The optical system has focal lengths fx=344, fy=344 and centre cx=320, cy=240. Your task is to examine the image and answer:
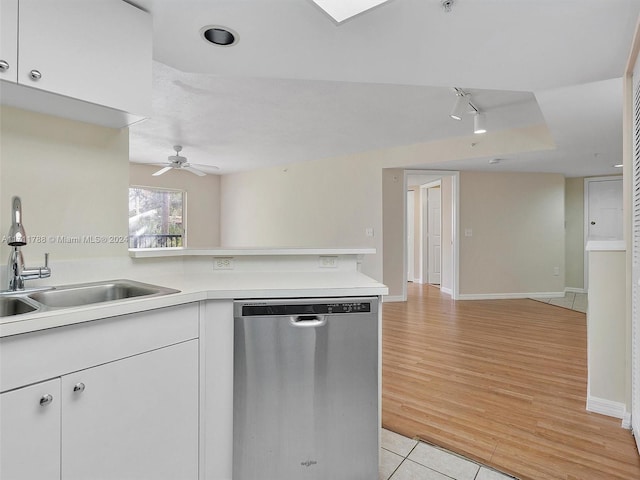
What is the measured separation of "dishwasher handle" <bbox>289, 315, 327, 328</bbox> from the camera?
4.59ft

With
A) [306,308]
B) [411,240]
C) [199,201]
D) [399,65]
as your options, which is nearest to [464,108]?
[399,65]

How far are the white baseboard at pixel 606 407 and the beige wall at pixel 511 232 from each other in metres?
3.67

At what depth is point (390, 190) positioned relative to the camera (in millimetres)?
5621

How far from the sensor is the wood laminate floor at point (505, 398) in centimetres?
171

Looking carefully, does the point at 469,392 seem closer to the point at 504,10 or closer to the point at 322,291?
the point at 322,291

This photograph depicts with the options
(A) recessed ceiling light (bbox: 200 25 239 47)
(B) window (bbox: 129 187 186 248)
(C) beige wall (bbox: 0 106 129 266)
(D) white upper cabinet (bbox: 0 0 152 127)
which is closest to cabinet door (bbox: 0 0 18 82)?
(D) white upper cabinet (bbox: 0 0 152 127)

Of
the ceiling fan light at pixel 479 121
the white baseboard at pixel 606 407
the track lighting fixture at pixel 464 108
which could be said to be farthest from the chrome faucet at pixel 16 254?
the ceiling fan light at pixel 479 121

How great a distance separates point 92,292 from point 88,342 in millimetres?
600

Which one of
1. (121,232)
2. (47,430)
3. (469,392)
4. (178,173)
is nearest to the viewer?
(47,430)

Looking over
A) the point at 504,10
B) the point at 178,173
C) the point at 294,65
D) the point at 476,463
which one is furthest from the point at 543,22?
the point at 178,173

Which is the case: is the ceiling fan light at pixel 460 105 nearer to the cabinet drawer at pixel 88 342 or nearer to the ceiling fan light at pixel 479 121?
the ceiling fan light at pixel 479 121

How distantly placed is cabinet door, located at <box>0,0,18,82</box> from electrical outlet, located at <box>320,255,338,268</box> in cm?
160

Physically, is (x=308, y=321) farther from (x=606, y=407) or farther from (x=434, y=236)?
(x=434, y=236)

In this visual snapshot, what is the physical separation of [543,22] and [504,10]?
0.26m
